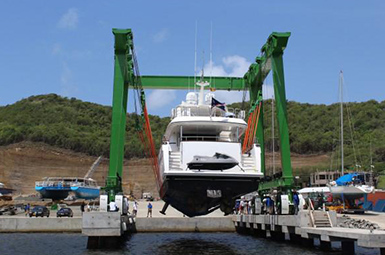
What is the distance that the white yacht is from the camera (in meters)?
20.3

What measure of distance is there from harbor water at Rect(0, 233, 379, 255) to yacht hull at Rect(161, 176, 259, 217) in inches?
86.8

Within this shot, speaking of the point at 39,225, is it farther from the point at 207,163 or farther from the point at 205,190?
the point at 207,163

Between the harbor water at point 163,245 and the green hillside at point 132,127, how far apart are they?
50.0 m

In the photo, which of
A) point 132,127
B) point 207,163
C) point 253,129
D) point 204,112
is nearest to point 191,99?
point 204,112

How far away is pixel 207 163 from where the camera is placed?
19984 millimetres

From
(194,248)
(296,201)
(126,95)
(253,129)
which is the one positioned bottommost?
(194,248)

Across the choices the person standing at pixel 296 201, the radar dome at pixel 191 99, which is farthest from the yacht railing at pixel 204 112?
the person standing at pixel 296 201

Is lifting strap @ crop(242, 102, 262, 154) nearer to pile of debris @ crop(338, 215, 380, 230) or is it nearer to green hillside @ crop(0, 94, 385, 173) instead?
pile of debris @ crop(338, 215, 380, 230)

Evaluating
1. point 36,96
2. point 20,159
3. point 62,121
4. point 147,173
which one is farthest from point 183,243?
point 36,96

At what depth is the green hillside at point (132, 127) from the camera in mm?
95125

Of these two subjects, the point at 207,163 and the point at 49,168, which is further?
the point at 49,168

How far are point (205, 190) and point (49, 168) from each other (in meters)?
76.0

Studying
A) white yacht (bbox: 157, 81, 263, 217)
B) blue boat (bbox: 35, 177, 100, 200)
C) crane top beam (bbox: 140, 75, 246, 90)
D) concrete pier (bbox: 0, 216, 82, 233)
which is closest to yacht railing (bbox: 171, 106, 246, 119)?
white yacht (bbox: 157, 81, 263, 217)

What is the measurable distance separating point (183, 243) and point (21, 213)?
2310 centimetres
